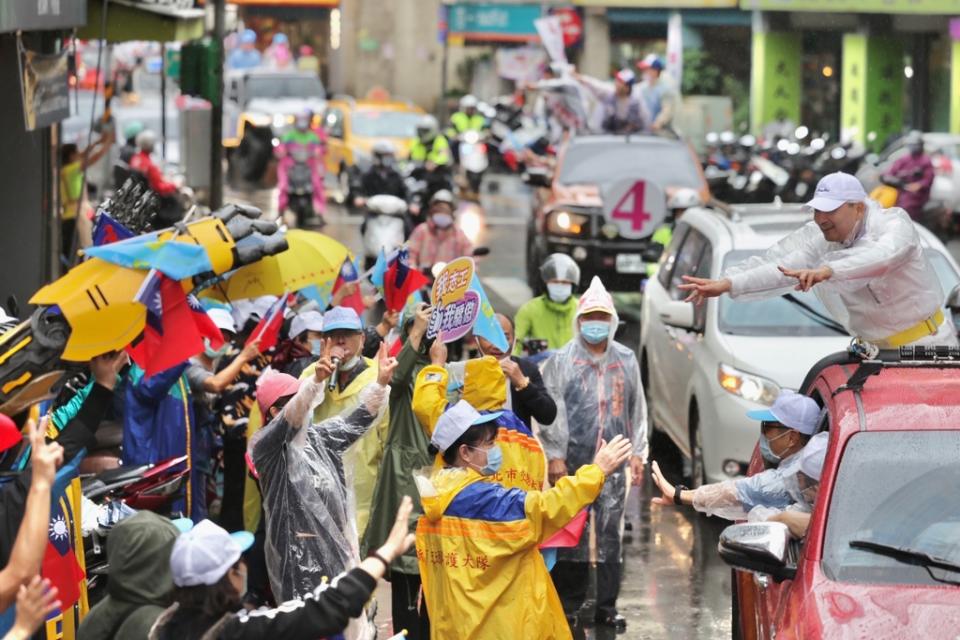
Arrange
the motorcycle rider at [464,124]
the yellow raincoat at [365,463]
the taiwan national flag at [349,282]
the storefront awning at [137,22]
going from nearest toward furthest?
1. the yellow raincoat at [365,463]
2. the taiwan national flag at [349,282]
3. the storefront awning at [137,22]
4. the motorcycle rider at [464,124]

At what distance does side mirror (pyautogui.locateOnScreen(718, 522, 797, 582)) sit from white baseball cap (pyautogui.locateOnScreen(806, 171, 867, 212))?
7.27 feet

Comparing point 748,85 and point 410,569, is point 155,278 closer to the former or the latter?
point 410,569

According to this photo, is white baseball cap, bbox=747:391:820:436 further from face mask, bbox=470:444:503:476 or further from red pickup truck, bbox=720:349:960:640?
face mask, bbox=470:444:503:476

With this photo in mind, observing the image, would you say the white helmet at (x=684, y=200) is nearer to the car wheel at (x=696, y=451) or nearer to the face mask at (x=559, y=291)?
the car wheel at (x=696, y=451)

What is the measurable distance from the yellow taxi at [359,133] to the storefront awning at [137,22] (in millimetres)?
14615

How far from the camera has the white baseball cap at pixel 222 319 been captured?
986 centimetres

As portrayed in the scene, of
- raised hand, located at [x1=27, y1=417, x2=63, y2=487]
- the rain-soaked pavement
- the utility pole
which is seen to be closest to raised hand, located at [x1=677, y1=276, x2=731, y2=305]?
the rain-soaked pavement

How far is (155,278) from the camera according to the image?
22.5ft

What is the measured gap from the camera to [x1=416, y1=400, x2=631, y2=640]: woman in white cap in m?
6.56

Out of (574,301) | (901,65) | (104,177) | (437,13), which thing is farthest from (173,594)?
(437,13)

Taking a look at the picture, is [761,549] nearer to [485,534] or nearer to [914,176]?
[485,534]

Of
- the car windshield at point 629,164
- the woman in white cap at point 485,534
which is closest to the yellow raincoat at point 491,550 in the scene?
the woman in white cap at point 485,534

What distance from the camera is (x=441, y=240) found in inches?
645

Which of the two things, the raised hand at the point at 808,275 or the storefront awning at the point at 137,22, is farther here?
the storefront awning at the point at 137,22
